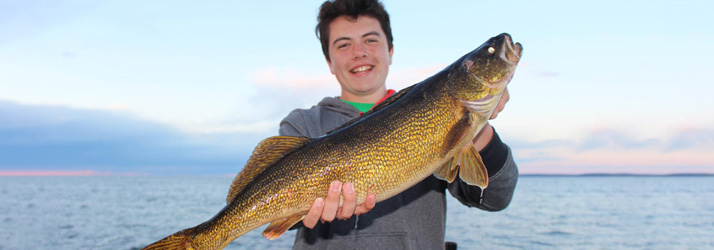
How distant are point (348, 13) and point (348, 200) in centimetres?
216

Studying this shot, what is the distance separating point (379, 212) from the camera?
4.10 meters

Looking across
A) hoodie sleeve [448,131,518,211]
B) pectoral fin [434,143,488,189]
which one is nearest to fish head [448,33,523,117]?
pectoral fin [434,143,488,189]

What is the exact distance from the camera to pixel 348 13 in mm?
4582

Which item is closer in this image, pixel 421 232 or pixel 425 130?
pixel 425 130

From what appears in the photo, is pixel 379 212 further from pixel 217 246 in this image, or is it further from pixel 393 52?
pixel 393 52

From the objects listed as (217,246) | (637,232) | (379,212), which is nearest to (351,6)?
(379,212)

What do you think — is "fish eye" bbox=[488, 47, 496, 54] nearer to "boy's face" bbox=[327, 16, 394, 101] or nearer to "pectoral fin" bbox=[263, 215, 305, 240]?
"boy's face" bbox=[327, 16, 394, 101]

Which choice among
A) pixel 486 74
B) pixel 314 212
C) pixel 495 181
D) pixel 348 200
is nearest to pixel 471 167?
pixel 495 181

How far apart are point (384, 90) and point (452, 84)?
1496mm

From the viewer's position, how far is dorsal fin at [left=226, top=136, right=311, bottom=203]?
3.32 m

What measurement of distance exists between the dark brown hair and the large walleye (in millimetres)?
1595

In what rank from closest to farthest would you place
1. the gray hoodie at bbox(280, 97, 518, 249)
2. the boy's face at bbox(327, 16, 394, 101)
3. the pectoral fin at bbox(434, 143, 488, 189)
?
1. the pectoral fin at bbox(434, 143, 488, 189)
2. the gray hoodie at bbox(280, 97, 518, 249)
3. the boy's face at bbox(327, 16, 394, 101)

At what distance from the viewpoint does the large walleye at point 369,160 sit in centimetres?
314

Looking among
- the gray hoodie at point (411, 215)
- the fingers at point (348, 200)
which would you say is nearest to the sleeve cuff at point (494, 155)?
the gray hoodie at point (411, 215)
